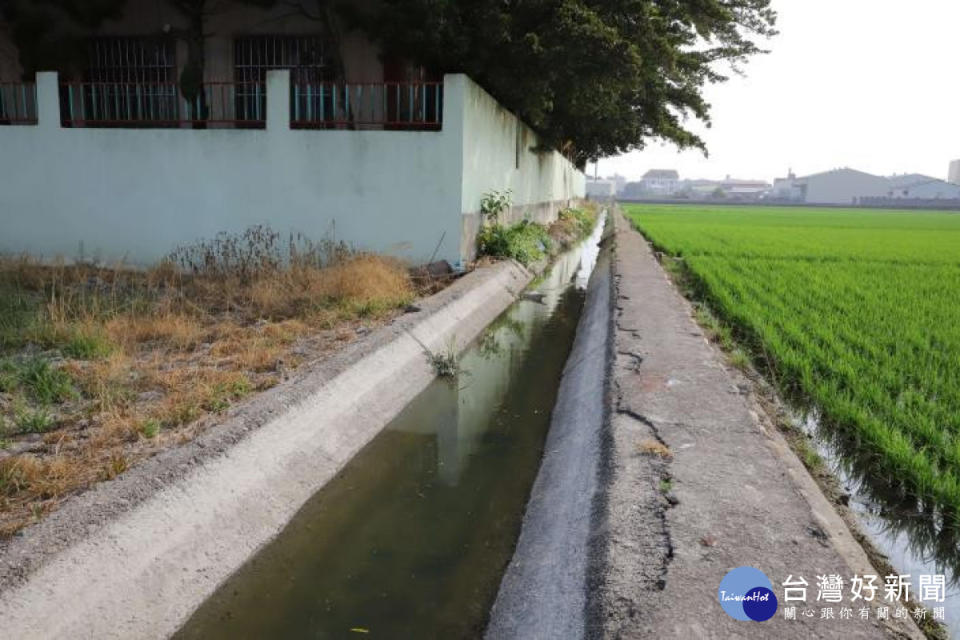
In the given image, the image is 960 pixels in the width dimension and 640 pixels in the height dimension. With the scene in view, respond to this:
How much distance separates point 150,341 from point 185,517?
10.5 feet

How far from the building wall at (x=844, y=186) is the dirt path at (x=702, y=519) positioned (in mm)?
108306

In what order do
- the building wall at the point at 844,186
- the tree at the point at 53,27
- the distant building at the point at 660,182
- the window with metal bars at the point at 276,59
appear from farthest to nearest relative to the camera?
the distant building at the point at 660,182 → the building wall at the point at 844,186 → the window with metal bars at the point at 276,59 → the tree at the point at 53,27

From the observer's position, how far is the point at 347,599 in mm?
2920

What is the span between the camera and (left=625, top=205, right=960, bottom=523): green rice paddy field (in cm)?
380

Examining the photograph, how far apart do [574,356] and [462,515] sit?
3397 mm

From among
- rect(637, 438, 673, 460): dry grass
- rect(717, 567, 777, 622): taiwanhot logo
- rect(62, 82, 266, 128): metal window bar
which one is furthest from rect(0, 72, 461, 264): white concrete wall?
rect(717, 567, 777, 622): taiwanhot logo

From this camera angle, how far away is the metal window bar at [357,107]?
9.73 metres

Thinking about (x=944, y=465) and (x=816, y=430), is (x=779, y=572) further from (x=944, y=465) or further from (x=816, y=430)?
(x=816, y=430)

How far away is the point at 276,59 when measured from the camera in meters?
12.2

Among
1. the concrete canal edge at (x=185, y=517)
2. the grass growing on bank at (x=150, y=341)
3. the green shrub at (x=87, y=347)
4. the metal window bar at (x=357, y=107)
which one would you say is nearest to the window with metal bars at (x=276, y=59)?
the metal window bar at (x=357, y=107)

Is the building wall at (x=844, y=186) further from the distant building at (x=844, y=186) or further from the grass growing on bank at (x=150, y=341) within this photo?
the grass growing on bank at (x=150, y=341)

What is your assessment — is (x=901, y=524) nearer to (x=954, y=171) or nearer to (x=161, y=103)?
(x=161, y=103)

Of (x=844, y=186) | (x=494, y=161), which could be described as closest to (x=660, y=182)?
(x=844, y=186)

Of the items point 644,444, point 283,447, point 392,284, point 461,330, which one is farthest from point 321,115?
point 644,444
